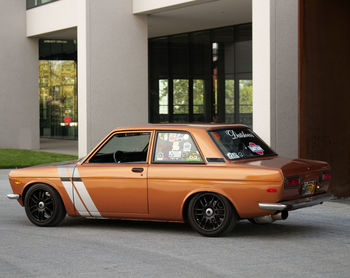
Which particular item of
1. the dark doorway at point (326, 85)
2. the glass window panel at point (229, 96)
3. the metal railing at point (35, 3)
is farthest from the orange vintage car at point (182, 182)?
the metal railing at point (35, 3)

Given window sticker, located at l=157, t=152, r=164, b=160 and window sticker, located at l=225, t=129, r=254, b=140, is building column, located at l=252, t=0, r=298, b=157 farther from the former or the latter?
window sticker, located at l=157, t=152, r=164, b=160

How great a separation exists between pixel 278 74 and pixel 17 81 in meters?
16.2

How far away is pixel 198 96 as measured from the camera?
1209 inches

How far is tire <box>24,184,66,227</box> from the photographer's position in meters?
9.30

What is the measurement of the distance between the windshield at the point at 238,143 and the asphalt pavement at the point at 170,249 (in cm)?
96

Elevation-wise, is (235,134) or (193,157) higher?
(235,134)

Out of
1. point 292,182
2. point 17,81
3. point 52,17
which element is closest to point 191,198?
point 292,182

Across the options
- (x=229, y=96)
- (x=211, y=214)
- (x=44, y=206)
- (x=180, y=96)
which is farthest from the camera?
(x=180, y=96)

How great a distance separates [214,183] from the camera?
27.2ft

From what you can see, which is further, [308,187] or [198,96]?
[198,96]

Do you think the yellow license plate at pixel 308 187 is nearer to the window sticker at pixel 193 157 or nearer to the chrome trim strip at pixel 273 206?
the chrome trim strip at pixel 273 206

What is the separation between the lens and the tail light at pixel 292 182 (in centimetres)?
806

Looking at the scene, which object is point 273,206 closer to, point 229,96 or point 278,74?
point 278,74

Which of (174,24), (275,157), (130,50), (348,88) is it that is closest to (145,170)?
(275,157)
